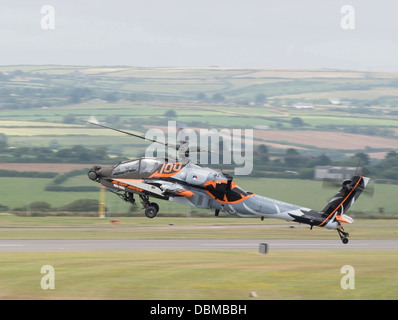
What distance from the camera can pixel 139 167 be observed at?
3797cm

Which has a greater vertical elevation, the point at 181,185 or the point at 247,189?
the point at 181,185

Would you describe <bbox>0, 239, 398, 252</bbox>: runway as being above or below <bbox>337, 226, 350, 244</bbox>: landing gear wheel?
below

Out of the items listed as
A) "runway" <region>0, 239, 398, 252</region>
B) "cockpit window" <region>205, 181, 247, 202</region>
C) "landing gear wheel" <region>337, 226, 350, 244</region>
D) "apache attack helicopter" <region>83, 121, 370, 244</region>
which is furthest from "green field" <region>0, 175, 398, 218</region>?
"cockpit window" <region>205, 181, 247, 202</region>

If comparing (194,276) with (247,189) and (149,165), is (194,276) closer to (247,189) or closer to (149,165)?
(149,165)

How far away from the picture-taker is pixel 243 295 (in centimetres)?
Result: 3397

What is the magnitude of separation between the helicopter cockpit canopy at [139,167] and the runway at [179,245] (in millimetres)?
15071

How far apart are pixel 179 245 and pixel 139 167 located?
18.3m

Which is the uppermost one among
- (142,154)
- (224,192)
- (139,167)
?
(139,167)

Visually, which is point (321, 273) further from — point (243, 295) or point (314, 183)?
point (314, 183)

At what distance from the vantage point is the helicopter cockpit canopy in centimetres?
3791

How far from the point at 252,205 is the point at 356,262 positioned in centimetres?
1080

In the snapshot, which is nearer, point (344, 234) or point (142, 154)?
point (344, 234)

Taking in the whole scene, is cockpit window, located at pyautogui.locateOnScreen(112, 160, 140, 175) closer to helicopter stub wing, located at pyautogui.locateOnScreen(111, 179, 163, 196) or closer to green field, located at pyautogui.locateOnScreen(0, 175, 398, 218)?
helicopter stub wing, located at pyautogui.locateOnScreen(111, 179, 163, 196)

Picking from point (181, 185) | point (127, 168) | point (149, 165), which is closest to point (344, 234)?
point (181, 185)
